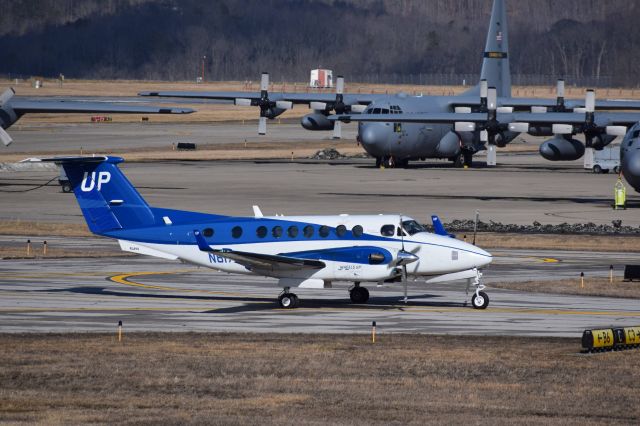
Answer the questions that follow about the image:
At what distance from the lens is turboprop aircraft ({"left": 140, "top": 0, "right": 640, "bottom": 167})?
74875 millimetres

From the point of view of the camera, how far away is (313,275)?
95.9 feet

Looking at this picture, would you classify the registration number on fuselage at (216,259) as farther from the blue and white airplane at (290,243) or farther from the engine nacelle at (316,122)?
the engine nacelle at (316,122)

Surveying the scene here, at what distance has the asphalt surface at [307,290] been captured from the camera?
90.7 feet

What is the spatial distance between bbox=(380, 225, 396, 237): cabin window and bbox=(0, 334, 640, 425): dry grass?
4.21 metres

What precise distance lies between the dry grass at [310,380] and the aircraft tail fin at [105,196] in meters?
6.11

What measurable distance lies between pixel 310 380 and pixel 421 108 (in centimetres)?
5656

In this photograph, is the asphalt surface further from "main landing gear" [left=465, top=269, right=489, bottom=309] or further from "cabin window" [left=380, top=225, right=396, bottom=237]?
"cabin window" [left=380, top=225, right=396, bottom=237]

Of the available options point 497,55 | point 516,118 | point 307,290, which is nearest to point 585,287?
point 307,290

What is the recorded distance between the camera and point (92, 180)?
3117cm

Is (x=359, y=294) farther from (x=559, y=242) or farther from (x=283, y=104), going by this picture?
(x=283, y=104)

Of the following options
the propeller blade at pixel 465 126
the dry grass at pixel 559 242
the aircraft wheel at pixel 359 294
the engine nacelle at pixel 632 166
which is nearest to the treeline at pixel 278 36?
the propeller blade at pixel 465 126

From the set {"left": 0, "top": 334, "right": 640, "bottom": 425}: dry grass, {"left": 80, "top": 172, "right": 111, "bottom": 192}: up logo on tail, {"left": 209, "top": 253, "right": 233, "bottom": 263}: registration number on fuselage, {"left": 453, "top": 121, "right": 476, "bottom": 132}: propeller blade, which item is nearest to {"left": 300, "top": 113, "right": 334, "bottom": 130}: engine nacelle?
{"left": 453, "top": 121, "right": 476, "bottom": 132}: propeller blade

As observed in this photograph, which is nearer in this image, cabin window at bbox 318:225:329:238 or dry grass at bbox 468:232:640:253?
cabin window at bbox 318:225:329:238

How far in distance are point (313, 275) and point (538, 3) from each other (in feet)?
371
